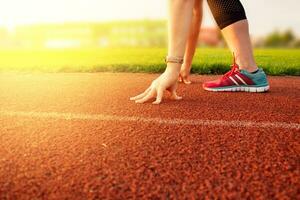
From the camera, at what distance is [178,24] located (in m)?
2.87

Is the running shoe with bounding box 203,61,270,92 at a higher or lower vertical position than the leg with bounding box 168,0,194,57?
lower

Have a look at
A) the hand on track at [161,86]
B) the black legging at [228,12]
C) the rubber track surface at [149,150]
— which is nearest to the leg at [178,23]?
the hand on track at [161,86]

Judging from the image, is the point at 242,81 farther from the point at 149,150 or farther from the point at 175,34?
the point at 149,150

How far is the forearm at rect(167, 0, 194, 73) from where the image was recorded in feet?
9.35

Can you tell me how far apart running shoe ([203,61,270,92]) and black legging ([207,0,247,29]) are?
389mm

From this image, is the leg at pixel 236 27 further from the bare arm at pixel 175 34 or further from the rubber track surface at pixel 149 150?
the bare arm at pixel 175 34

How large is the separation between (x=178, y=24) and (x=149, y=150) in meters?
1.23

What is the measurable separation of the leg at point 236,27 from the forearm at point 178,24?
753 millimetres

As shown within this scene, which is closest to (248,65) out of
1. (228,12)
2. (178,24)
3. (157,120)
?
(228,12)

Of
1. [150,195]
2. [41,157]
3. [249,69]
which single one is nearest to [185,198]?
[150,195]

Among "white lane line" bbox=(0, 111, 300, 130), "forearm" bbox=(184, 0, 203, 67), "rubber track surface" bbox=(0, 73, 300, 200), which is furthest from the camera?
"forearm" bbox=(184, 0, 203, 67)

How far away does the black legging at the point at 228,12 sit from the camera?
3.51m

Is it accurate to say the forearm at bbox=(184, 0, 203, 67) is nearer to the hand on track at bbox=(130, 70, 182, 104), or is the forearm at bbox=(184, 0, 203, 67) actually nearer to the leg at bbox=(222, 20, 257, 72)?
the leg at bbox=(222, 20, 257, 72)

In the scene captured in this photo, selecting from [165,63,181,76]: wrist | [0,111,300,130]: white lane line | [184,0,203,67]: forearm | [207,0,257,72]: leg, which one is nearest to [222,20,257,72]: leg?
[207,0,257,72]: leg
